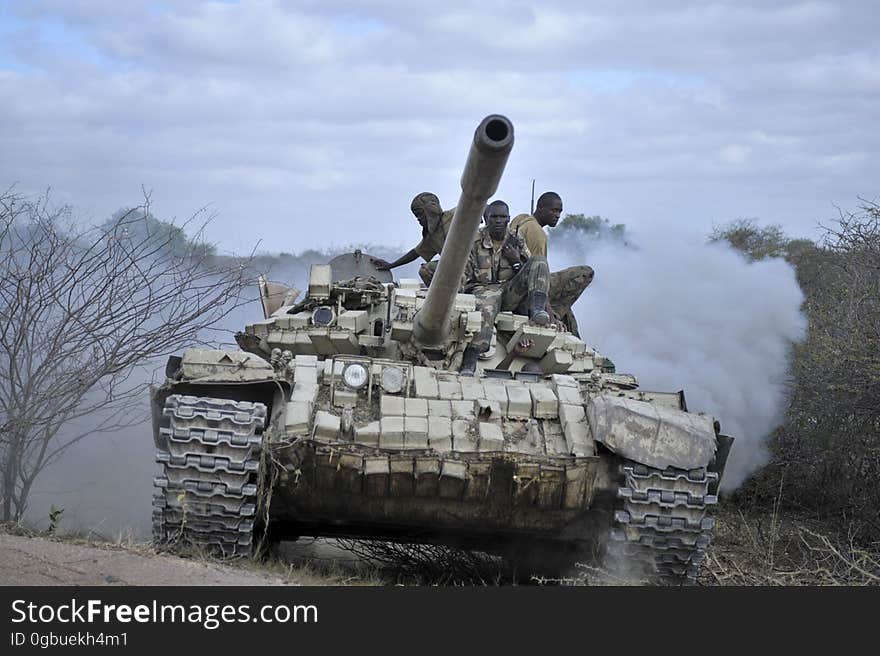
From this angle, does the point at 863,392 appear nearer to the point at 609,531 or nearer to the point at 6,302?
the point at 609,531

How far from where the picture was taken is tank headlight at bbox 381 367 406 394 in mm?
9000

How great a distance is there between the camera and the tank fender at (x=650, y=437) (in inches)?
338

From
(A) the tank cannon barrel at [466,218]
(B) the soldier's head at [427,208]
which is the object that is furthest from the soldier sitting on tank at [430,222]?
(A) the tank cannon barrel at [466,218]

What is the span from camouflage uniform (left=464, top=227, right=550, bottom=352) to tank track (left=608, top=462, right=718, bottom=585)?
2401 mm

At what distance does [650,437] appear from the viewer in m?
8.63

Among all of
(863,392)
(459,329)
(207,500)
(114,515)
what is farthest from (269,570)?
(863,392)

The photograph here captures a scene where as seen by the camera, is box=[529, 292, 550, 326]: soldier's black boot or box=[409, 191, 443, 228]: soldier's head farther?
box=[409, 191, 443, 228]: soldier's head

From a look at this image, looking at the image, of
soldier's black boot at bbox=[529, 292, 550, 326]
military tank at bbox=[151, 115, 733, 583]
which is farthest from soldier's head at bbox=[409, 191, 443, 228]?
military tank at bbox=[151, 115, 733, 583]

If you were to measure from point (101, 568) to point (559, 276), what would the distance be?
635 centimetres

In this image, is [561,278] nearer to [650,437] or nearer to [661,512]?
[650,437]

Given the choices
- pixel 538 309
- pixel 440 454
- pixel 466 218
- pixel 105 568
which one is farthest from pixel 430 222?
pixel 105 568

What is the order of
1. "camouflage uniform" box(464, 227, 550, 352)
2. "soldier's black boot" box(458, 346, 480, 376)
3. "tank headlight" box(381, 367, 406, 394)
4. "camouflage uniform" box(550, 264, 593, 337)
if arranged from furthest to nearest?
"camouflage uniform" box(550, 264, 593, 337) < "camouflage uniform" box(464, 227, 550, 352) < "soldier's black boot" box(458, 346, 480, 376) < "tank headlight" box(381, 367, 406, 394)

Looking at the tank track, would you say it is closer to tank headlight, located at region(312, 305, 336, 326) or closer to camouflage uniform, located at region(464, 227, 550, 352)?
camouflage uniform, located at region(464, 227, 550, 352)

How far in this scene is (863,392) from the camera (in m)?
12.0
